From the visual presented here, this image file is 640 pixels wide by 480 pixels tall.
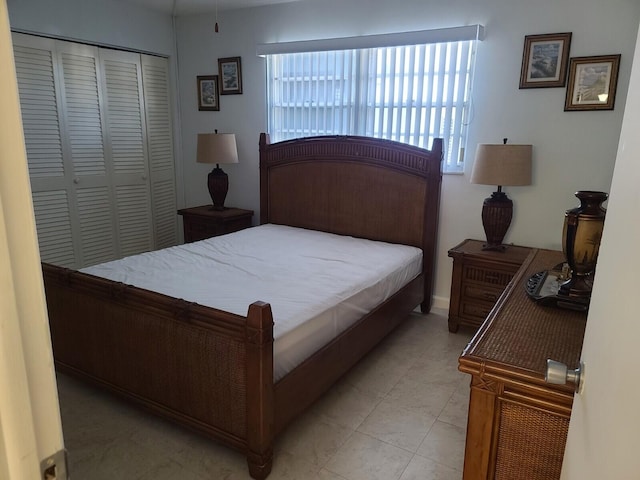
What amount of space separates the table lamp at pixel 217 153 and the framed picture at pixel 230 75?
419 mm

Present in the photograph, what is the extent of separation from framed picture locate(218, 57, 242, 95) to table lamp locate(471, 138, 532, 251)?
230cm

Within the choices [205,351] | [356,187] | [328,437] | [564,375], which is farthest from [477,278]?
[564,375]

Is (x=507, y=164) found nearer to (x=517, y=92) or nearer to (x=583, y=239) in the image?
(x=517, y=92)

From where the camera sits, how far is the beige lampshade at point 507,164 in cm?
278

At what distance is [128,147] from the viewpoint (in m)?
4.11

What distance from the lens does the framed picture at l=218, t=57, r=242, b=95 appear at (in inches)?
159

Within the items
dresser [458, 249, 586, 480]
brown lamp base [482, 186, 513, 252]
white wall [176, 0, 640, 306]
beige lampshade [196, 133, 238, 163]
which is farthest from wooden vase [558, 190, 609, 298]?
beige lampshade [196, 133, 238, 163]

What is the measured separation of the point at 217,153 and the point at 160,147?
0.84 meters

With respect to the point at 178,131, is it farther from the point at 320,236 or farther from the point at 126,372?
the point at 126,372

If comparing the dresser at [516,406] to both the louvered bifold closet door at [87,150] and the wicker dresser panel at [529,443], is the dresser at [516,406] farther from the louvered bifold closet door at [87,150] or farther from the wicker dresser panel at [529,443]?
the louvered bifold closet door at [87,150]

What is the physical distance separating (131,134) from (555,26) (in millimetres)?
3513

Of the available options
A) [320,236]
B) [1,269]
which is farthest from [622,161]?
[320,236]

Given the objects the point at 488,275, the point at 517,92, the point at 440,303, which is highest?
the point at 517,92

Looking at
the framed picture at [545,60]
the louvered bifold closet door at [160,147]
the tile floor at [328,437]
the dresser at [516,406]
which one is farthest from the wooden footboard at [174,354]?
the framed picture at [545,60]
